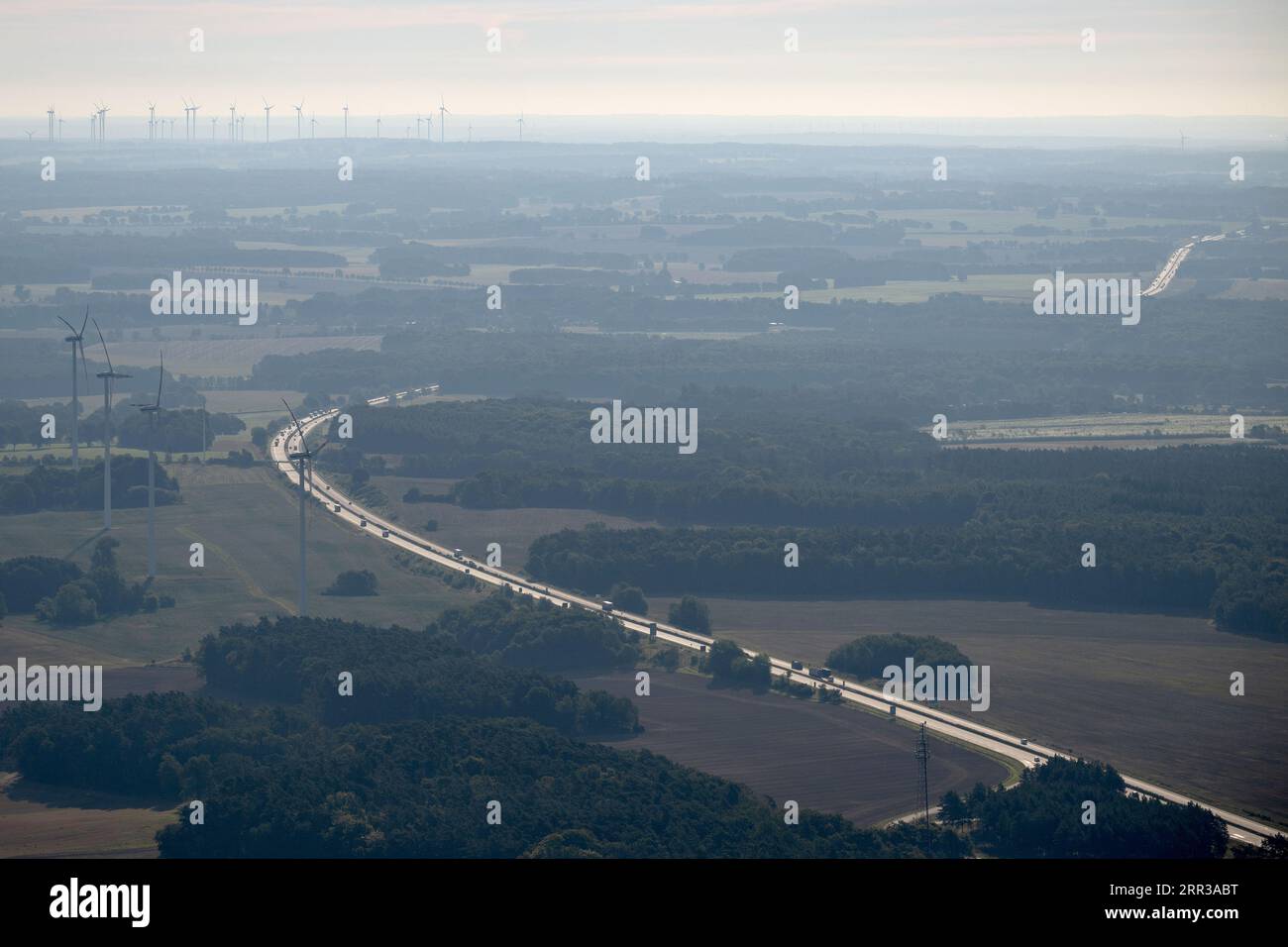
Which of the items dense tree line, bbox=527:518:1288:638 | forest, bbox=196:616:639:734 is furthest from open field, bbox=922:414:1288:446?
forest, bbox=196:616:639:734

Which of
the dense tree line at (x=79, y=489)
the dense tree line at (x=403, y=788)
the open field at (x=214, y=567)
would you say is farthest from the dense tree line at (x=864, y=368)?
the dense tree line at (x=403, y=788)

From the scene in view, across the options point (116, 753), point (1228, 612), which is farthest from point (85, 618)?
point (1228, 612)

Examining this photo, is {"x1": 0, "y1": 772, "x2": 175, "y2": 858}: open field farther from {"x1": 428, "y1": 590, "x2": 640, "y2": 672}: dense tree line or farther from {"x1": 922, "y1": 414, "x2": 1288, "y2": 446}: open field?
{"x1": 922, "y1": 414, "x2": 1288, "y2": 446}: open field

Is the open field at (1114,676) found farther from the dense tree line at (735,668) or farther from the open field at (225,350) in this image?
the open field at (225,350)

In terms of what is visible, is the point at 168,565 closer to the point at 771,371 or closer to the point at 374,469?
the point at 374,469

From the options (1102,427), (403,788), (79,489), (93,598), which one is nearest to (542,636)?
(93,598)
